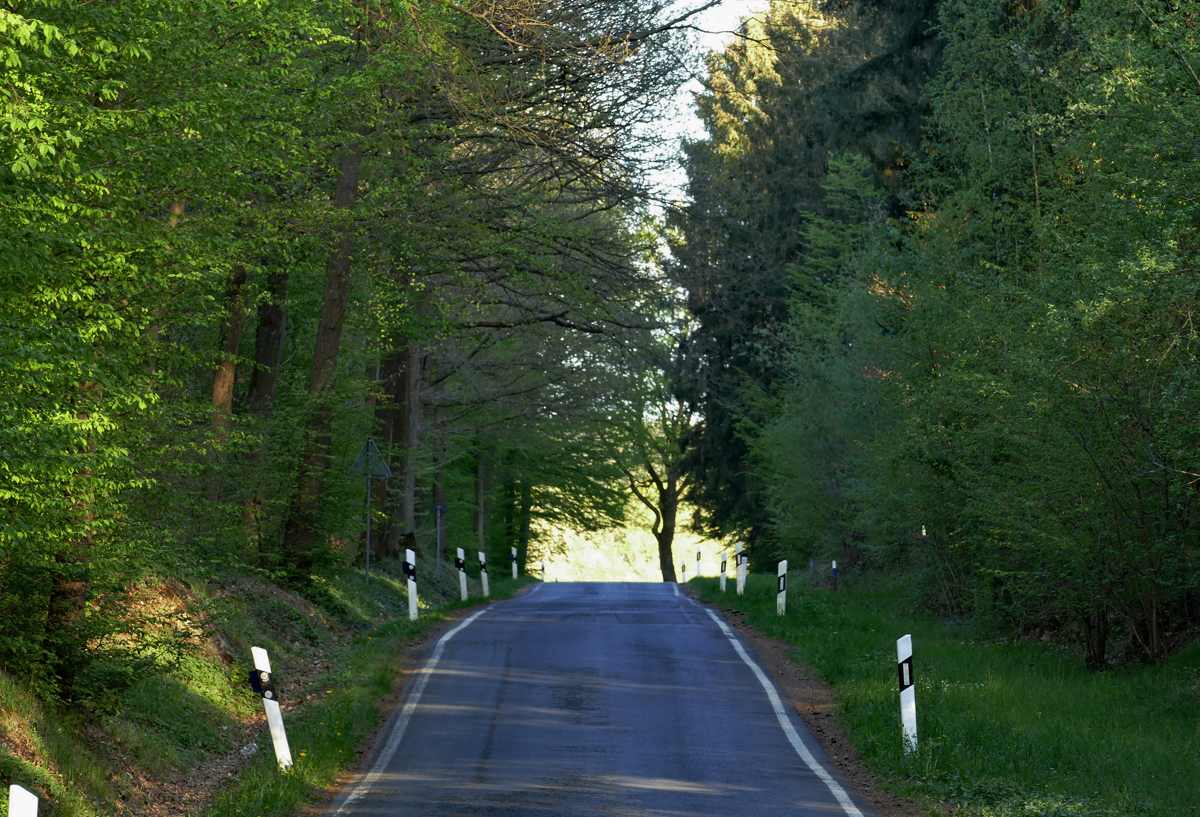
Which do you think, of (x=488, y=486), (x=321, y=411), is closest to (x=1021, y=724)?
(x=321, y=411)

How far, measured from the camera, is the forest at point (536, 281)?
9.22 metres

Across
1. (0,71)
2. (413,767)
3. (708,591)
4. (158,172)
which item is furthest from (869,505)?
(0,71)

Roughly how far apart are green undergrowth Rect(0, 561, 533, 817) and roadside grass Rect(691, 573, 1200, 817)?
5.06m

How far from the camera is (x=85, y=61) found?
369 inches

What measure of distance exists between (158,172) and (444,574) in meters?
23.8

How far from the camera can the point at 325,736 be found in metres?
11.4

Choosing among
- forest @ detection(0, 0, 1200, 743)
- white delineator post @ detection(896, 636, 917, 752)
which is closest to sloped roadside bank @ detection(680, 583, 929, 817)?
white delineator post @ detection(896, 636, 917, 752)

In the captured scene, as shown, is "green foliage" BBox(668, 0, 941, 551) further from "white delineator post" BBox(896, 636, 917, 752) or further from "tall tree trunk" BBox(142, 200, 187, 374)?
"white delineator post" BBox(896, 636, 917, 752)

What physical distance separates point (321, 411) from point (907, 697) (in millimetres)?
11783

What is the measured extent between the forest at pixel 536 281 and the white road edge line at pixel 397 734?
200cm

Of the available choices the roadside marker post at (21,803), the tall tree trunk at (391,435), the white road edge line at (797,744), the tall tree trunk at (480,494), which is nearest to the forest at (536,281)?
the tall tree trunk at (391,435)

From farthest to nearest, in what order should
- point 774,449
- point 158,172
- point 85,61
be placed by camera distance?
1. point 774,449
2. point 158,172
3. point 85,61

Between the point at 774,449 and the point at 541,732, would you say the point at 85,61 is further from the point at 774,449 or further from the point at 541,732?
the point at 774,449

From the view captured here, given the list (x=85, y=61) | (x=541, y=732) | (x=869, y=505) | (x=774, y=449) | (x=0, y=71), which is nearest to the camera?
(x=0, y=71)
